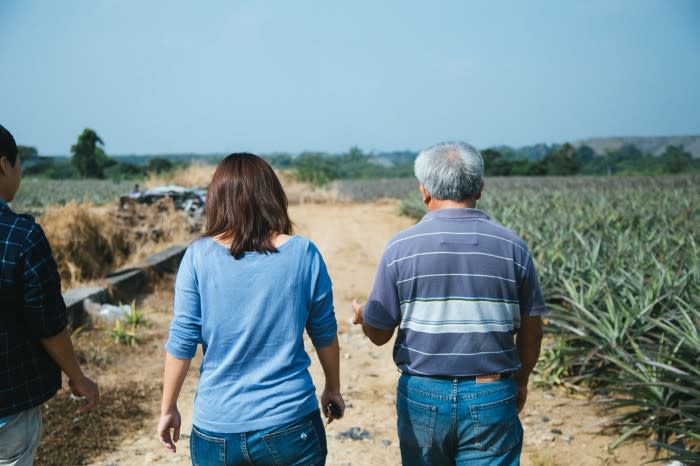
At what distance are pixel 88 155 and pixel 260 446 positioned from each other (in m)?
62.3

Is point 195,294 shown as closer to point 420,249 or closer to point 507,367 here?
point 420,249

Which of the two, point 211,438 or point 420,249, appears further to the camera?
point 420,249

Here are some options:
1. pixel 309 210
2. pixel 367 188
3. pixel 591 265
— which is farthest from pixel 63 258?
pixel 367 188

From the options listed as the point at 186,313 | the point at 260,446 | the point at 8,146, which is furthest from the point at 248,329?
the point at 8,146

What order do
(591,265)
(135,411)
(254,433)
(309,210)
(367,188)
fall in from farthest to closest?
(367,188) < (309,210) < (591,265) < (135,411) < (254,433)

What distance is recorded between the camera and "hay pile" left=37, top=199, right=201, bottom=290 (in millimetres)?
7605

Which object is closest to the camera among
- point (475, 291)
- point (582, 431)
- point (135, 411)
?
point (475, 291)

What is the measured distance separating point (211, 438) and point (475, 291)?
99cm

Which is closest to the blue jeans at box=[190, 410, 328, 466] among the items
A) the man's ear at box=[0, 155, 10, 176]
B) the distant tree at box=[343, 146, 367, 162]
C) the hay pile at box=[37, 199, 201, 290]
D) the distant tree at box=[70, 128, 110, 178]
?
the man's ear at box=[0, 155, 10, 176]

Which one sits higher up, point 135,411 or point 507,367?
point 507,367

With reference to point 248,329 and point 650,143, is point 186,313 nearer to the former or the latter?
point 248,329

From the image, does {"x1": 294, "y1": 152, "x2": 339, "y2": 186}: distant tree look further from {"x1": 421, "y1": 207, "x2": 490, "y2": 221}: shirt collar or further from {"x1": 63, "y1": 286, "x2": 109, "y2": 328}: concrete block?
{"x1": 421, "y1": 207, "x2": 490, "y2": 221}: shirt collar

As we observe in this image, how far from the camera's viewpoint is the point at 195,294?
72.0 inches

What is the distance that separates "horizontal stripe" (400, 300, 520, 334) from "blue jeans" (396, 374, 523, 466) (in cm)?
18
